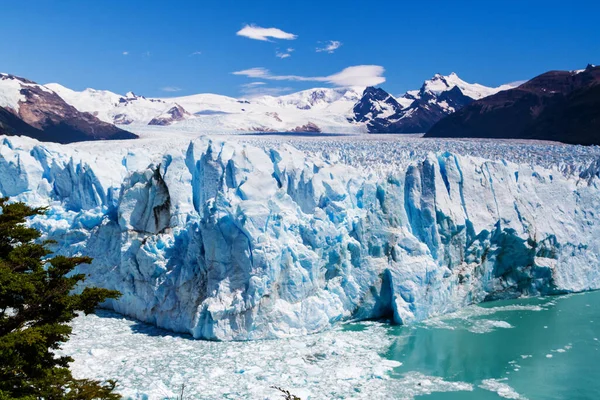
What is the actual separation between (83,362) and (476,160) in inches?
370

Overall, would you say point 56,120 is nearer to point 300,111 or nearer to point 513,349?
point 300,111

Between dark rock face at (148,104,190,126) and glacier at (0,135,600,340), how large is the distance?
163 ft

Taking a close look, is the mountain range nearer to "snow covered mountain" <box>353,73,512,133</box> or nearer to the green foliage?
"snow covered mountain" <box>353,73,512,133</box>

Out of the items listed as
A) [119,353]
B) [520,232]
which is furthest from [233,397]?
[520,232]

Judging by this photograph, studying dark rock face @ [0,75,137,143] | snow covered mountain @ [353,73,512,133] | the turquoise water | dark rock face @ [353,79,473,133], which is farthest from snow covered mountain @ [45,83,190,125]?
the turquoise water

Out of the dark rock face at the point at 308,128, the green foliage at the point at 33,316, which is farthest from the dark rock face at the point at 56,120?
the green foliage at the point at 33,316

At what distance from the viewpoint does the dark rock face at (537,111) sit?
3155cm

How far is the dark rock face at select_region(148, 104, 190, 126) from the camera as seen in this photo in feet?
207

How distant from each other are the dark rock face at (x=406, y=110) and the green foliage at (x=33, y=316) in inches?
2262

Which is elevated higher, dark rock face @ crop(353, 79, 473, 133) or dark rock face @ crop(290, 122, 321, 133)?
dark rock face @ crop(353, 79, 473, 133)

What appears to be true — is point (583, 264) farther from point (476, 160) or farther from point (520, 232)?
point (476, 160)

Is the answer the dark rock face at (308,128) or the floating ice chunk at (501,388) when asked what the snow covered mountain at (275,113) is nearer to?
the dark rock face at (308,128)

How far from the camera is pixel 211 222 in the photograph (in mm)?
10414

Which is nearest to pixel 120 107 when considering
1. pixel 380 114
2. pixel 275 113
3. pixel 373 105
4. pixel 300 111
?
pixel 275 113
